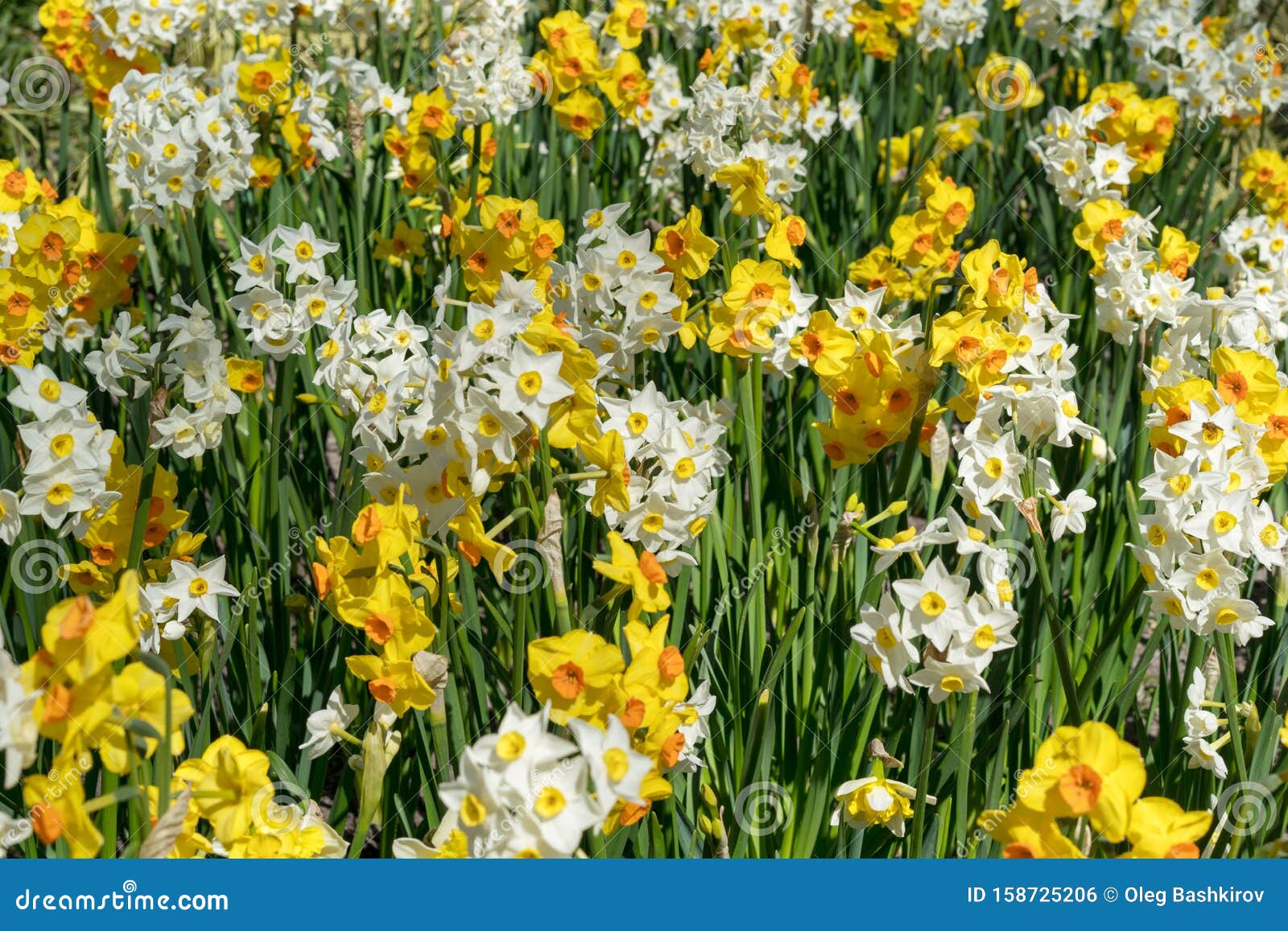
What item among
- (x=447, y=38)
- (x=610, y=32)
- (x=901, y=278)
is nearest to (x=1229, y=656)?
(x=901, y=278)

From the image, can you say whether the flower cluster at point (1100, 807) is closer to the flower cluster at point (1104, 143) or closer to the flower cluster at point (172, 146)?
the flower cluster at point (1104, 143)

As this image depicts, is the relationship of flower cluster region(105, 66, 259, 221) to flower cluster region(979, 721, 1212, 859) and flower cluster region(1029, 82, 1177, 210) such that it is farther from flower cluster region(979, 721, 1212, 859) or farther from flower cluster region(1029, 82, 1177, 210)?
flower cluster region(979, 721, 1212, 859)

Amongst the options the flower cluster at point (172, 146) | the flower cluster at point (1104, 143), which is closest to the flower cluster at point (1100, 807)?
the flower cluster at point (1104, 143)

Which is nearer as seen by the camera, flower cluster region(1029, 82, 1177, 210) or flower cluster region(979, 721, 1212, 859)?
flower cluster region(979, 721, 1212, 859)

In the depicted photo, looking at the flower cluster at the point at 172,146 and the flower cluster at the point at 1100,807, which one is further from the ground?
the flower cluster at the point at 172,146

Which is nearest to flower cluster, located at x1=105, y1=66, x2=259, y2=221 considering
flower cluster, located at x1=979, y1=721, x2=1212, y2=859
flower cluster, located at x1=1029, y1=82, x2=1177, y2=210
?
flower cluster, located at x1=1029, y1=82, x2=1177, y2=210

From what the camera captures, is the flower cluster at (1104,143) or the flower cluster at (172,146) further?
the flower cluster at (1104,143)

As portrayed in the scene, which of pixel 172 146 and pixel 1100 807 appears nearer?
pixel 1100 807

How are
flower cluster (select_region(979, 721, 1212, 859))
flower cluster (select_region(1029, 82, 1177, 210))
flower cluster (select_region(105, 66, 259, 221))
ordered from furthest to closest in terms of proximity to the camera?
flower cluster (select_region(1029, 82, 1177, 210)) → flower cluster (select_region(105, 66, 259, 221)) → flower cluster (select_region(979, 721, 1212, 859))

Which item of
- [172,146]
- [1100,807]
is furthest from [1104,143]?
[1100,807]

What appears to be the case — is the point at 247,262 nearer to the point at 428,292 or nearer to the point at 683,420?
the point at 683,420

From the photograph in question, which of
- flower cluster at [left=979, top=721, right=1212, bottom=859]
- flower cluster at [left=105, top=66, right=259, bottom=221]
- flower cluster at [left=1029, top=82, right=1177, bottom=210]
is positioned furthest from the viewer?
flower cluster at [left=1029, top=82, right=1177, bottom=210]

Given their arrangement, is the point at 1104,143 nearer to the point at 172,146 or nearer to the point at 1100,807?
the point at 172,146

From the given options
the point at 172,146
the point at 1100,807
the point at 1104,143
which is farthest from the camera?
the point at 1104,143
